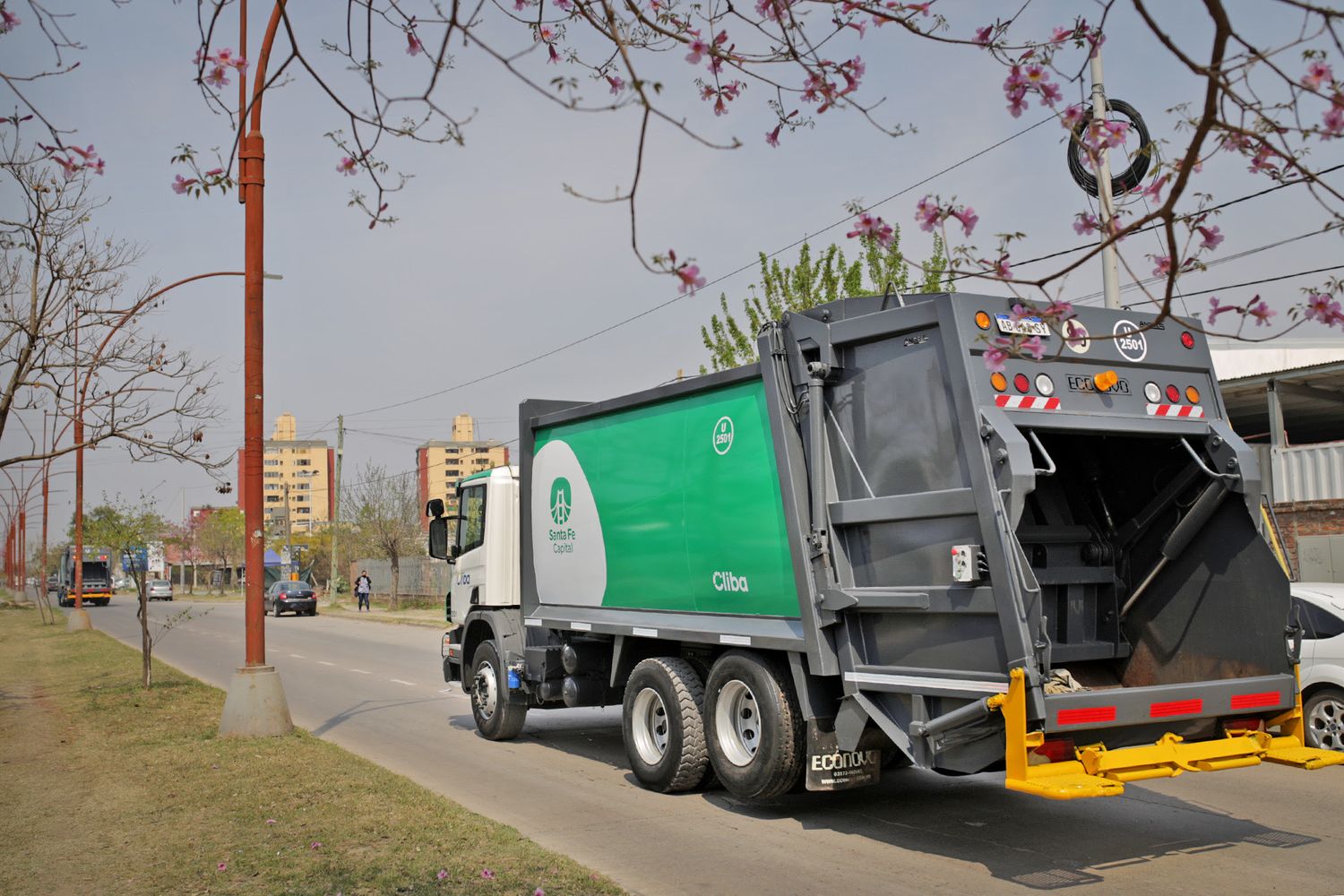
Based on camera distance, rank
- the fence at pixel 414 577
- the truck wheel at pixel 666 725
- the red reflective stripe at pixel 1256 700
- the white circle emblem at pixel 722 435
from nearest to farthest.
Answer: the red reflective stripe at pixel 1256 700
the white circle emblem at pixel 722 435
the truck wheel at pixel 666 725
the fence at pixel 414 577

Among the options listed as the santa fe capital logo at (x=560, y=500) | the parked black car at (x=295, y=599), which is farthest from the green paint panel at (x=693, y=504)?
the parked black car at (x=295, y=599)

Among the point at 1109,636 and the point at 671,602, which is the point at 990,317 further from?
the point at 671,602

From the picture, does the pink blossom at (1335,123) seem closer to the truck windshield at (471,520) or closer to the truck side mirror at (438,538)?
the truck windshield at (471,520)

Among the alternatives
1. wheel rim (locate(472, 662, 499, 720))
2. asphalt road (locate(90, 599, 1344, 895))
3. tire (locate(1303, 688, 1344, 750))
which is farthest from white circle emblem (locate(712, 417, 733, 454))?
tire (locate(1303, 688, 1344, 750))

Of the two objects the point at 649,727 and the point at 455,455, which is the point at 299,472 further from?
the point at 649,727

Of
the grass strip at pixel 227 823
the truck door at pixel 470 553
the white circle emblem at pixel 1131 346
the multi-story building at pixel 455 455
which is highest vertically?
the multi-story building at pixel 455 455

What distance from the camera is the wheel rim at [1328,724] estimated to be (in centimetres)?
965

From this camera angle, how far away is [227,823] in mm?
7770

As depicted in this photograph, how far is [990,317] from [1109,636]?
264 cm

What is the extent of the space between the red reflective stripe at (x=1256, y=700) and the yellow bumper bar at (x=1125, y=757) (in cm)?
18

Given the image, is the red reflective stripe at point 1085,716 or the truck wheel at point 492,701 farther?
the truck wheel at point 492,701

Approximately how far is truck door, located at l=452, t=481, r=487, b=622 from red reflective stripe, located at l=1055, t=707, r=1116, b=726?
7.02 metres

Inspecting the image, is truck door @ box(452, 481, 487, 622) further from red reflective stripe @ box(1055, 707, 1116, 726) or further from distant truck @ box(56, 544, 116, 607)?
distant truck @ box(56, 544, 116, 607)

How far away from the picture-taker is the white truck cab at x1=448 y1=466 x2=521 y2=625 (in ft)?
39.7
